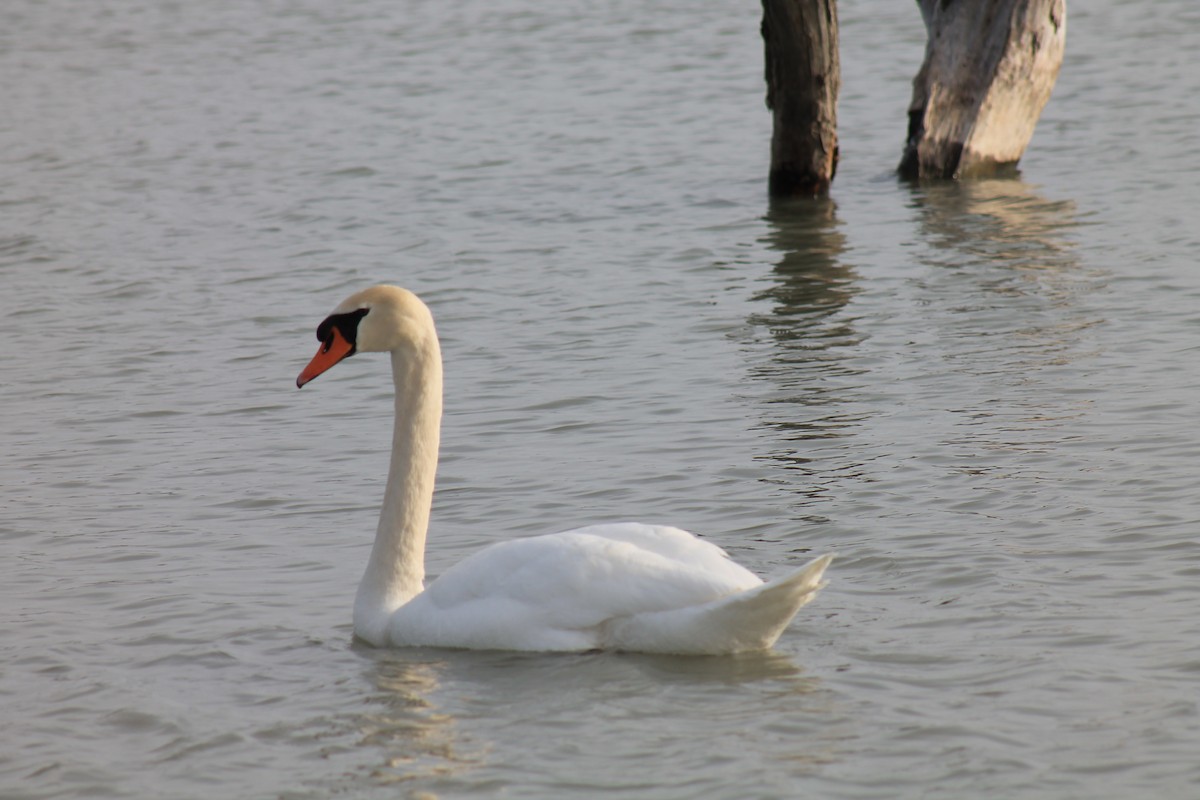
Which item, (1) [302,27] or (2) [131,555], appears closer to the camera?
(2) [131,555]

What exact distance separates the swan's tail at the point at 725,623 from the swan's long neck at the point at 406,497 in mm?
880

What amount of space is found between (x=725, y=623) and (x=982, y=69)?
824 centimetres

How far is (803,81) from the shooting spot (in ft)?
39.4

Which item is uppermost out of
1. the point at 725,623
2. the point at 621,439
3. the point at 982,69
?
the point at 982,69

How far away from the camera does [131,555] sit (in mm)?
6859

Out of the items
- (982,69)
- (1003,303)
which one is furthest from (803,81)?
(1003,303)

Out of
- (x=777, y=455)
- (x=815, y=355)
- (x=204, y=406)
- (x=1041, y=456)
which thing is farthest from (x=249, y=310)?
(x=1041, y=456)

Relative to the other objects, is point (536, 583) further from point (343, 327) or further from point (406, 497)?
point (343, 327)

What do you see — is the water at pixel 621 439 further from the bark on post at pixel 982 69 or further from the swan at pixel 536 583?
the bark on post at pixel 982 69

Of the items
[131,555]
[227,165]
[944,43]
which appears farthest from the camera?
[227,165]

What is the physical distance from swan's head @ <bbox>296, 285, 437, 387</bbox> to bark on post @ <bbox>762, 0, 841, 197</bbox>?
6426 millimetres

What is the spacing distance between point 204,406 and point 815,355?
322 centimetres

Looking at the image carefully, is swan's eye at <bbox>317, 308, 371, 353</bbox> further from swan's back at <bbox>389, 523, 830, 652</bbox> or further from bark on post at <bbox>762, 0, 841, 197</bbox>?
bark on post at <bbox>762, 0, 841, 197</bbox>

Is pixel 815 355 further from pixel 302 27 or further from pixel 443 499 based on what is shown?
pixel 302 27
